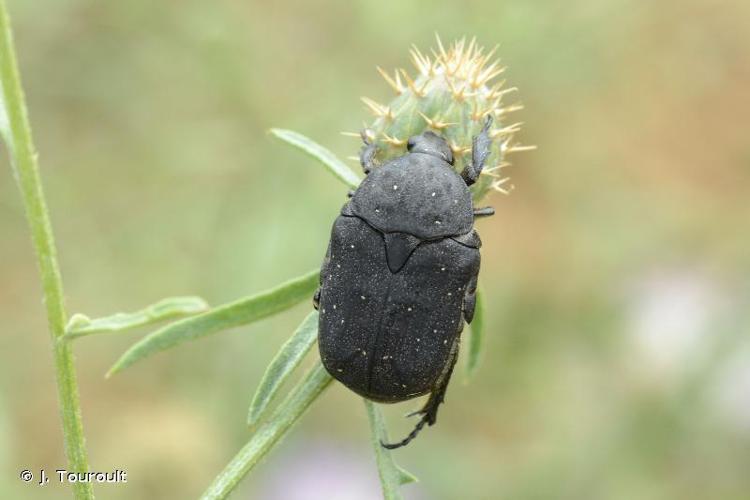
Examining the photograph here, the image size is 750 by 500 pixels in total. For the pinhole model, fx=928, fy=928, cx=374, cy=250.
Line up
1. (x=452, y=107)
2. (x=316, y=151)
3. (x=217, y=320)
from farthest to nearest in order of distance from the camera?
(x=452, y=107), (x=316, y=151), (x=217, y=320)

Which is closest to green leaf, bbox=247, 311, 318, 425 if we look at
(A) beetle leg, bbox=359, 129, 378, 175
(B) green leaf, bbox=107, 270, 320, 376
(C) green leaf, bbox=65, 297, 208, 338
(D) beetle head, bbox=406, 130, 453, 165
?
(B) green leaf, bbox=107, 270, 320, 376

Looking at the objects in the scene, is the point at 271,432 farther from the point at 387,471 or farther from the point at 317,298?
the point at 317,298

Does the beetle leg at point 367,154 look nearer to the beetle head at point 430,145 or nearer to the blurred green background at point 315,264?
the beetle head at point 430,145

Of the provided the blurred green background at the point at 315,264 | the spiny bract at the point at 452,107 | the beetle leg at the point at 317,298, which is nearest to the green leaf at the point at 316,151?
the spiny bract at the point at 452,107

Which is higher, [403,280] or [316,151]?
[316,151]

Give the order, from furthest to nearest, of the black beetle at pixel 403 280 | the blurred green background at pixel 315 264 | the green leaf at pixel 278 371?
the blurred green background at pixel 315 264 → the black beetle at pixel 403 280 → the green leaf at pixel 278 371

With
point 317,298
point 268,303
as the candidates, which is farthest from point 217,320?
point 317,298

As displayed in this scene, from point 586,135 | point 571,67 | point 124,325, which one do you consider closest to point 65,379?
point 124,325
